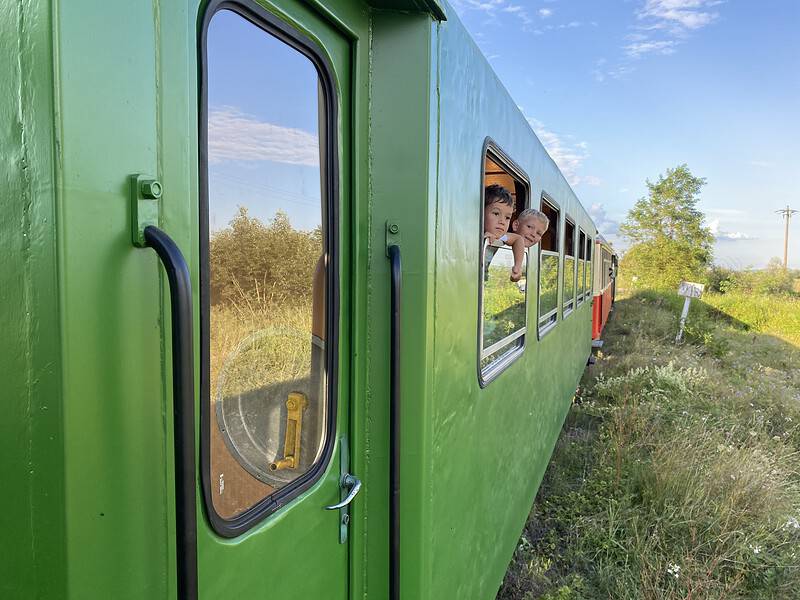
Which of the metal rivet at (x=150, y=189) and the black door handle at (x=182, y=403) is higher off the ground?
the metal rivet at (x=150, y=189)

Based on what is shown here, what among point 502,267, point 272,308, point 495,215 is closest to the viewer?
point 272,308

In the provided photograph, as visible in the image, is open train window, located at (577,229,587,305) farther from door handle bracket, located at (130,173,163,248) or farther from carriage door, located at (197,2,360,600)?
door handle bracket, located at (130,173,163,248)

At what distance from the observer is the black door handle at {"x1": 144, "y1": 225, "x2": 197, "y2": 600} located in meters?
0.81

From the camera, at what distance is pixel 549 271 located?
466 centimetres

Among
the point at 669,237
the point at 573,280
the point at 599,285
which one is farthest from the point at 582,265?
the point at 669,237

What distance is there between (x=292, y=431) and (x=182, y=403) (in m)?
0.60

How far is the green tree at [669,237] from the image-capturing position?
37.7m

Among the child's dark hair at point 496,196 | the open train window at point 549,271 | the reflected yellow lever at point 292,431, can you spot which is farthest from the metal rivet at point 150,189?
the open train window at point 549,271

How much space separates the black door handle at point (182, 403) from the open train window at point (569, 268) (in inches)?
204

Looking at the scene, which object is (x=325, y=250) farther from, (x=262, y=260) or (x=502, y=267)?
(x=502, y=267)

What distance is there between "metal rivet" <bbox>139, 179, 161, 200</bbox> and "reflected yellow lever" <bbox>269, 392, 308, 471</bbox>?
2.24 feet

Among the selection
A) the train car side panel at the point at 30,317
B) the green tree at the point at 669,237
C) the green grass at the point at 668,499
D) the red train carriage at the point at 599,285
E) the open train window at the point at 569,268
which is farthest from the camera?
the green tree at the point at 669,237

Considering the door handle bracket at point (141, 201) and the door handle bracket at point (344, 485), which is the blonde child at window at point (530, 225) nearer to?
the door handle bracket at point (344, 485)

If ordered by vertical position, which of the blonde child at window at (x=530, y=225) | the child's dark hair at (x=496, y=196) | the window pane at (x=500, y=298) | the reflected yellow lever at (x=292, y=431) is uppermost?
the child's dark hair at (x=496, y=196)
